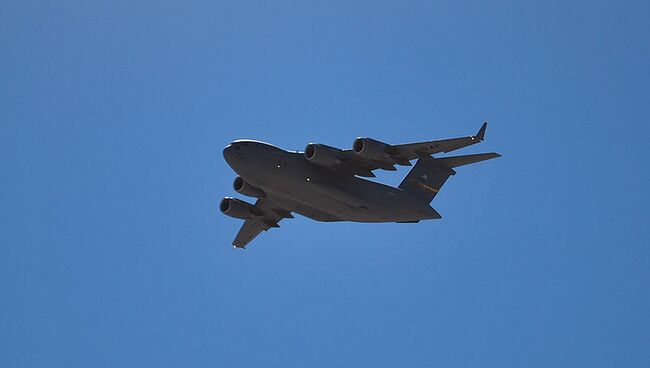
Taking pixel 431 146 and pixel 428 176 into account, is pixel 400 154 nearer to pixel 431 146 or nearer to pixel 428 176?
pixel 431 146

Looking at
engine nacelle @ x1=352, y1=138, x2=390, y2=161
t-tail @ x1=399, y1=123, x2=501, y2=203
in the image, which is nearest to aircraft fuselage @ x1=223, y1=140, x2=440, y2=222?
t-tail @ x1=399, y1=123, x2=501, y2=203

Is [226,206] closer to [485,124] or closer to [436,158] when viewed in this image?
[436,158]

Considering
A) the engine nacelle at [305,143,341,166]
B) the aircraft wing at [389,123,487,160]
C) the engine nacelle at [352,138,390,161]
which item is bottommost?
the engine nacelle at [305,143,341,166]

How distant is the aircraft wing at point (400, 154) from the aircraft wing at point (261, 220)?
12.0 ft

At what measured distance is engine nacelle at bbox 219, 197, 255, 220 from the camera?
1236 inches

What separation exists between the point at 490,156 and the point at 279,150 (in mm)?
5921

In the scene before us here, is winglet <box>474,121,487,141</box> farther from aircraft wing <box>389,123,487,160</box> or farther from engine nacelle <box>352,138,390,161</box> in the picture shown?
engine nacelle <box>352,138,390,161</box>

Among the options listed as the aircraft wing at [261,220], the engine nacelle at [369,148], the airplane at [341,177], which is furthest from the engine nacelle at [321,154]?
the aircraft wing at [261,220]

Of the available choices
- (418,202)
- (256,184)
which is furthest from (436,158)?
(256,184)

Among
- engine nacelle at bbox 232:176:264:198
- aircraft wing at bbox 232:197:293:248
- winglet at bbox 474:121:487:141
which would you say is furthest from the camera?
aircraft wing at bbox 232:197:293:248

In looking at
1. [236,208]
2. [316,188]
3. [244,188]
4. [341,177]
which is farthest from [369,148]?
[236,208]

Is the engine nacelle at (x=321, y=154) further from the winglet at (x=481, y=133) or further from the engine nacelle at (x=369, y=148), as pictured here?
the winglet at (x=481, y=133)

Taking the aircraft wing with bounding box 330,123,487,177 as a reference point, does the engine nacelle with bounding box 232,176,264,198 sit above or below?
below

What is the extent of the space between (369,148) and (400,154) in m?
1.23
